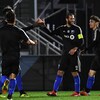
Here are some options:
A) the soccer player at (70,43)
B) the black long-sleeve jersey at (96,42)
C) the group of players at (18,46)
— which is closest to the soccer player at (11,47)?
the group of players at (18,46)

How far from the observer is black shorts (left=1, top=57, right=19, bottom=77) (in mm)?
11297

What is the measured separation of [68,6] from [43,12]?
1185 millimetres

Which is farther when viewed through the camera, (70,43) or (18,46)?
(70,43)

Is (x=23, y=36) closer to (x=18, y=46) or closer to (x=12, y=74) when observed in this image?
(x=18, y=46)

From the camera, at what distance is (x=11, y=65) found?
37.2 ft

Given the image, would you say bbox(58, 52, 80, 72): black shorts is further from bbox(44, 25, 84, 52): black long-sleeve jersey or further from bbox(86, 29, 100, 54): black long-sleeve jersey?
bbox(86, 29, 100, 54): black long-sleeve jersey

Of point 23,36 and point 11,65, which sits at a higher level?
point 23,36

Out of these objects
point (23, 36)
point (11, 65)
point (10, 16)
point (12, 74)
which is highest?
point (10, 16)

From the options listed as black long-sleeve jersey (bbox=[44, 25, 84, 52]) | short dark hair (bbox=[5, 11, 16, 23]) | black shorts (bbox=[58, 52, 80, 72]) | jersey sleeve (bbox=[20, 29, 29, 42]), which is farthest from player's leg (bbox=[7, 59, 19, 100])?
black long-sleeve jersey (bbox=[44, 25, 84, 52])

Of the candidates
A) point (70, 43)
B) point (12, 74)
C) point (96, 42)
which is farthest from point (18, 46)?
point (96, 42)

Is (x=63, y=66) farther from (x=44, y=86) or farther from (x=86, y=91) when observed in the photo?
(x=44, y=86)

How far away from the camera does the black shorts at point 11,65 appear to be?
11.3m

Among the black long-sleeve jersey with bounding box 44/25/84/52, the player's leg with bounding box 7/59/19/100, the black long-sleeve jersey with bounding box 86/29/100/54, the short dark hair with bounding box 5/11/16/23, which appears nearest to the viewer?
the short dark hair with bounding box 5/11/16/23

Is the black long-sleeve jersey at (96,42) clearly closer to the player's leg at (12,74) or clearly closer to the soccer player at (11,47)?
the soccer player at (11,47)
